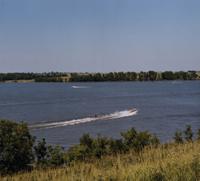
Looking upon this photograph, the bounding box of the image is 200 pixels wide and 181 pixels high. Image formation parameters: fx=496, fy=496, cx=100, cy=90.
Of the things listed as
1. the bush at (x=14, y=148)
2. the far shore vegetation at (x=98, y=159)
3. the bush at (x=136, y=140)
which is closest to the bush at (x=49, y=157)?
the far shore vegetation at (x=98, y=159)

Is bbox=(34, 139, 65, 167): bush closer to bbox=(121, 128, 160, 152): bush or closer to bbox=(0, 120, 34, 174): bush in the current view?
bbox=(0, 120, 34, 174): bush

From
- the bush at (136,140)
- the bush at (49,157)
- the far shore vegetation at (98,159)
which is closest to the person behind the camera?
the far shore vegetation at (98,159)

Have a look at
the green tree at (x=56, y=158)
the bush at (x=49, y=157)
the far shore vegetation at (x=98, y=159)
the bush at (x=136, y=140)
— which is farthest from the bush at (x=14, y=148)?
the bush at (x=136, y=140)

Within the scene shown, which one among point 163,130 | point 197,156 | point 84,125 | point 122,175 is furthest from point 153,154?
point 84,125

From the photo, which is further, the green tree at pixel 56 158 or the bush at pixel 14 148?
the green tree at pixel 56 158

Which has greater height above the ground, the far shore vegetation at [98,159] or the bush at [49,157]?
the far shore vegetation at [98,159]

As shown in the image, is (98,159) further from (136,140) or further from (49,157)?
(136,140)

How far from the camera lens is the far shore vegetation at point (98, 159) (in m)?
9.51

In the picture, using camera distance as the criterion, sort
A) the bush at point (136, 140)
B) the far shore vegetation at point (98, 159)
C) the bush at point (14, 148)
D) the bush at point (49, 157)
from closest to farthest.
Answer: the far shore vegetation at point (98, 159) → the bush at point (14, 148) → the bush at point (49, 157) → the bush at point (136, 140)

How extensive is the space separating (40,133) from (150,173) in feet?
129

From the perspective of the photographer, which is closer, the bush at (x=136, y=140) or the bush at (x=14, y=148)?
the bush at (x=14, y=148)

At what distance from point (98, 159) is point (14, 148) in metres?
2.97

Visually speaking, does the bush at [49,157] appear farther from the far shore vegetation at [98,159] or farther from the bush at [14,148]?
the bush at [14,148]

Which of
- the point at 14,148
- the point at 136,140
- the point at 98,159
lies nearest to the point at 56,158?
the point at 14,148
